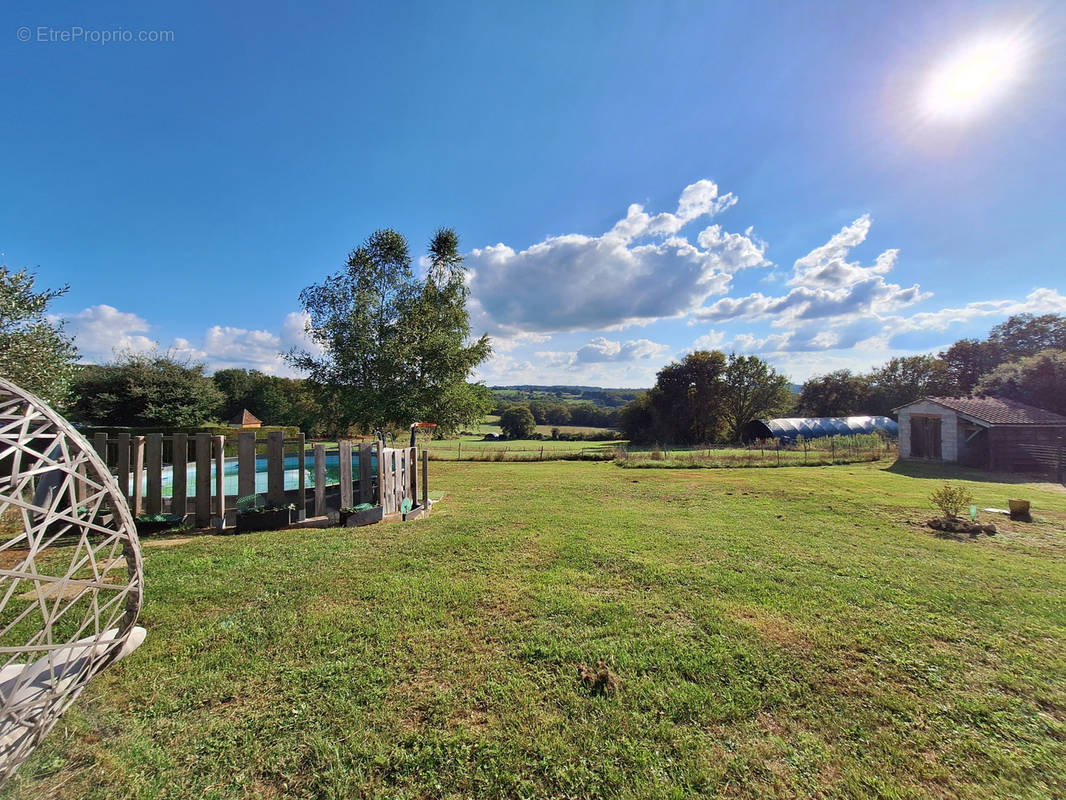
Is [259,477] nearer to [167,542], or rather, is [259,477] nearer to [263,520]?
[263,520]

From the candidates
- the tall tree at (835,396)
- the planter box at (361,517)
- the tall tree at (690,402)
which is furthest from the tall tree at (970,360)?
the planter box at (361,517)

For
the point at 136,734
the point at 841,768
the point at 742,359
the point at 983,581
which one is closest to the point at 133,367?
the point at 136,734

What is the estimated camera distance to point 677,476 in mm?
15492

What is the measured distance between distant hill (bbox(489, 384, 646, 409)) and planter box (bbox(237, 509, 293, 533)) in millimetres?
88880

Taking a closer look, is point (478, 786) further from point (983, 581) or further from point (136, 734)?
point (983, 581)

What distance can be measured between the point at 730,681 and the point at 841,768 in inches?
28.4

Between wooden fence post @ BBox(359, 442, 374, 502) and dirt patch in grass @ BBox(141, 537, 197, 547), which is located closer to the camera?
dirt patch in grass @ BBox(141, 537, 197, 547)

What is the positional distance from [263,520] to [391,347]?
661 centimetres

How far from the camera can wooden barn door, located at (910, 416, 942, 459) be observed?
19672 mm

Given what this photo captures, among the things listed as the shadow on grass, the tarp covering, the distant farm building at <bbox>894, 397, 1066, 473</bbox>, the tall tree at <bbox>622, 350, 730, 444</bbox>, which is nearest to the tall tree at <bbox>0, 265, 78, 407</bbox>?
the shadow on grass

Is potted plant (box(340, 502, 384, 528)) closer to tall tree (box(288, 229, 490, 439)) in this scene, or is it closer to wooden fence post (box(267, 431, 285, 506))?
wooden fence post (box(267, 431, 285, 506))

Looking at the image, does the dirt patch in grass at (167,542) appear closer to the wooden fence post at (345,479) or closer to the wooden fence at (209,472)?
the wooden fence at (209,472)

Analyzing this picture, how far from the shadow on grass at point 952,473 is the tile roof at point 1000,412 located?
7.66 ft

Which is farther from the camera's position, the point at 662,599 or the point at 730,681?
the point at 662,599
